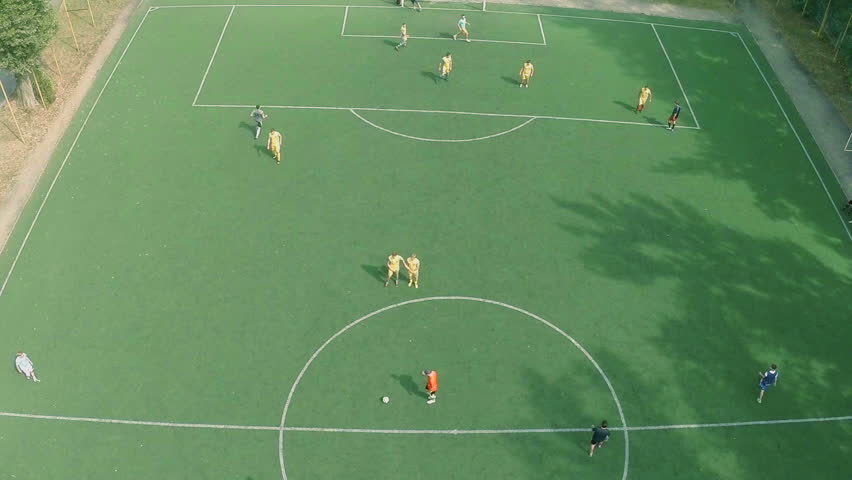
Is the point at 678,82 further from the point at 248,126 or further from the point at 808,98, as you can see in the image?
the point at 248,126

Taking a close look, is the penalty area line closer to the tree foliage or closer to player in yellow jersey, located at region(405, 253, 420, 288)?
player in yellow jersey, located at region(405, 253, 420, 288)

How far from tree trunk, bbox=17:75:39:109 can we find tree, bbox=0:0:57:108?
0.09 meters

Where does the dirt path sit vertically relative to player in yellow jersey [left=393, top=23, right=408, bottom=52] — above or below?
below

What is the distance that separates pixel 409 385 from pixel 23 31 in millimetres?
23851

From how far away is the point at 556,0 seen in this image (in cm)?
4547

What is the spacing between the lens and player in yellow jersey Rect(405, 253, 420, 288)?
80.1ft

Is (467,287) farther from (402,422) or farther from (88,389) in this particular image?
(88,389)

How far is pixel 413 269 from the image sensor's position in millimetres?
24578

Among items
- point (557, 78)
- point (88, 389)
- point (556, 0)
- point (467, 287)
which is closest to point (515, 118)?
point (557, 78)

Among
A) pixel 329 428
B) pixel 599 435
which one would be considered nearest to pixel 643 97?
pixel 599 435

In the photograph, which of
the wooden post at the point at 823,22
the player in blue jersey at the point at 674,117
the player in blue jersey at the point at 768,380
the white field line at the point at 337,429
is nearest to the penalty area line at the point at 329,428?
the white field line at the point at 337,429

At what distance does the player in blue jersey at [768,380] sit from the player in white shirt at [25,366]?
22.7 metres

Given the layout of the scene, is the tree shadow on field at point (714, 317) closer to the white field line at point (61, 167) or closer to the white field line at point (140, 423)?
the white field line at point (140, 423)

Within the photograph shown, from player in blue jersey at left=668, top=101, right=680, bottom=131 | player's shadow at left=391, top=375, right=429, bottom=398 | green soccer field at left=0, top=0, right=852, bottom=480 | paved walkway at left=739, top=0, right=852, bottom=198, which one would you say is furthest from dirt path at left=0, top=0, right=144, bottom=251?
paved walkway at left=739, top=0, right=852, bottom=198
